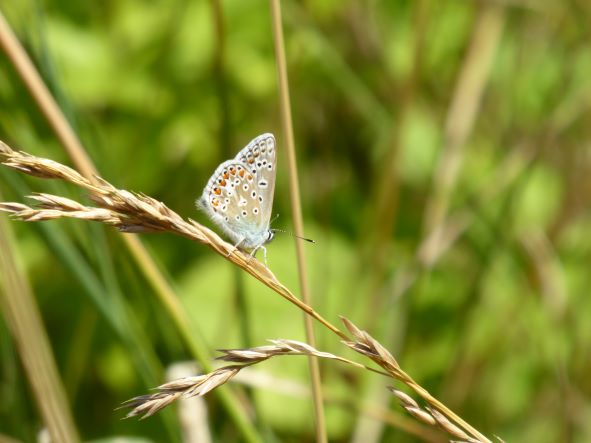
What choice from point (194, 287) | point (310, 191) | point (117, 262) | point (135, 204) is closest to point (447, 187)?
point (310, 191)

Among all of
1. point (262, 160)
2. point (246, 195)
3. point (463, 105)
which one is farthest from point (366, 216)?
point (262, 160)

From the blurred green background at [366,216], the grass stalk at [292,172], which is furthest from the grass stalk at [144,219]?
the blurred green background at [366,216]

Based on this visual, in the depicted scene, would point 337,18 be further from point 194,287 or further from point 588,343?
point 588,343

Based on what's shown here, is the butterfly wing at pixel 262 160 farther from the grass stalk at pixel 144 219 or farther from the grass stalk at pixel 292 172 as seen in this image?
the grass stalk at pixel 144 219

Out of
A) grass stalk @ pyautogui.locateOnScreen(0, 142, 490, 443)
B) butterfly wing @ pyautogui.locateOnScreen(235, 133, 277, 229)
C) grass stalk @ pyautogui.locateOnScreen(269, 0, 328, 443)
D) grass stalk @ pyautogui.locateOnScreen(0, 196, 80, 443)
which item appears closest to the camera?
grass stalk @ pyautogui.locateOnScreen(0, 142, 490, 443)

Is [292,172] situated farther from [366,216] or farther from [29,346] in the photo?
[366,216]

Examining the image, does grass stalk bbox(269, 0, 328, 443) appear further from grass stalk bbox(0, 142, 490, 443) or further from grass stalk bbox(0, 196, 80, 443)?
grass stalk bbox(0, 196, 80, 443)

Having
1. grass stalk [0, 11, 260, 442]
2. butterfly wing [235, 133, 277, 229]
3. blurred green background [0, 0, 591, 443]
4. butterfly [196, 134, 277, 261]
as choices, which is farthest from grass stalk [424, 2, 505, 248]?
grass stalk [0, 11, 260, 442]
